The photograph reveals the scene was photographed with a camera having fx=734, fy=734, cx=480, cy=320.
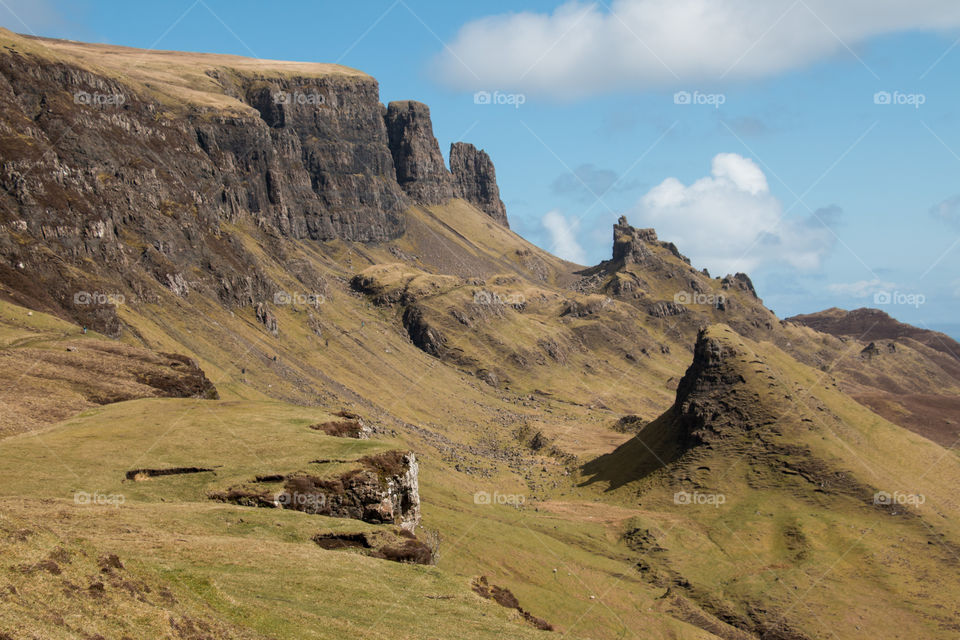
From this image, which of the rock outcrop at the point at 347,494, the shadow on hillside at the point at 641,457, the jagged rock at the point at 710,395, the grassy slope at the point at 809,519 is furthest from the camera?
the shadow on hillside at the point at 641,457

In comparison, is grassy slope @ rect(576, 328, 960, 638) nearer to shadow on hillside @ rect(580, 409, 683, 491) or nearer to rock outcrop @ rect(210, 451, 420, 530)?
shadow on hillside @ rect(580, 409, 683, 491)

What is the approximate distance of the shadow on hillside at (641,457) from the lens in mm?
123812

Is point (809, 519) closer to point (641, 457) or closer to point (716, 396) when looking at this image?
point (716, 396)

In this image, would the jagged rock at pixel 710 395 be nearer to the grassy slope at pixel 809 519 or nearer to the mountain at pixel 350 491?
the mountain at pixel 350 491

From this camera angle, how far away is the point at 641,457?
129 m

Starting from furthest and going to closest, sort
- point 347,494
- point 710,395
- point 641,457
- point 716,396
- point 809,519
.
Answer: point 641,457, point 710,395, point 716,396, point 809,519, point 347,494

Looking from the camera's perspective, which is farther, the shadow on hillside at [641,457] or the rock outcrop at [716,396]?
the shadow on hillside at [641,457]

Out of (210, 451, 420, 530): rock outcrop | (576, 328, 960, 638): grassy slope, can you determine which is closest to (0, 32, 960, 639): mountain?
(210, 451, 420, 530): rock outcrop

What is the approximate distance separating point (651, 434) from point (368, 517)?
8661 centimetres

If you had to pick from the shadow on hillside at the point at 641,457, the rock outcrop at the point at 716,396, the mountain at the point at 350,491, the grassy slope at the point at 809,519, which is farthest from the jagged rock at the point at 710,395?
the shadow on hillside at the point at 641,457

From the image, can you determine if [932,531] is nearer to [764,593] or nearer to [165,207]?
[764,593]

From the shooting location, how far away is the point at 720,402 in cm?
12256

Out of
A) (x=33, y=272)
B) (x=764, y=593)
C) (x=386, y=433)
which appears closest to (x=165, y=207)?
(x=33, y=272)

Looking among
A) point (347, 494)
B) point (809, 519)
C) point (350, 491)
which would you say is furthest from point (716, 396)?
point (347, 494)
